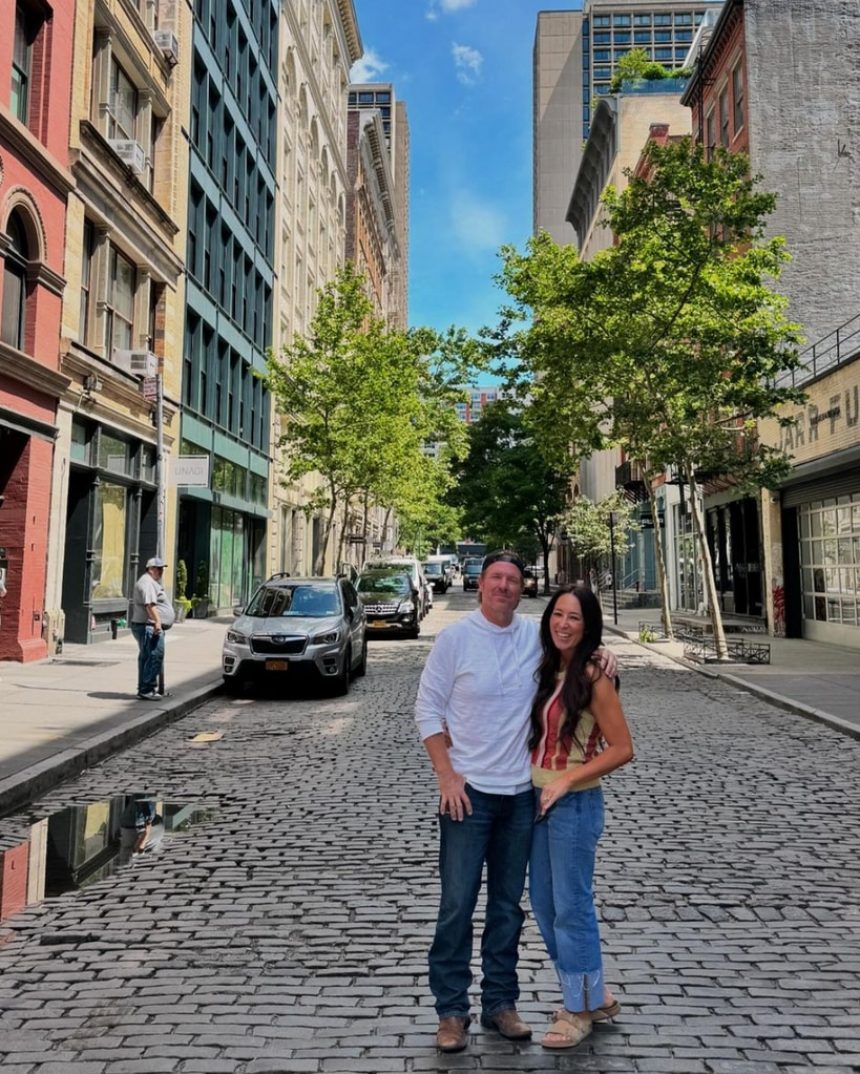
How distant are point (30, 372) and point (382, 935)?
42.3 ft

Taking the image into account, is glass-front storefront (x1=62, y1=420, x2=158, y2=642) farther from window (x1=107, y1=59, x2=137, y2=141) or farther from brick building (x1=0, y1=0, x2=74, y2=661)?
window (x1=107, y1=59, x2=137, y2=141)

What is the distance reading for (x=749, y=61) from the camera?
27828mm

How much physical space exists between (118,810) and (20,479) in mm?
9495

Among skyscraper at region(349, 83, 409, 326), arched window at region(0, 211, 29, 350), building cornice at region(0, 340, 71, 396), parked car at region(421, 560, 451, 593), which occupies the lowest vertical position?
parked car at region(421, 560, 451, 593)

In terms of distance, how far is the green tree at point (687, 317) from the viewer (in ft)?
54.6

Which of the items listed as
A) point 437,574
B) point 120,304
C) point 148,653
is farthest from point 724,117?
point 437,574

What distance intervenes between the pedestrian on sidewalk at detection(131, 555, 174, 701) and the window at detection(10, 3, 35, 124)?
30.1ft

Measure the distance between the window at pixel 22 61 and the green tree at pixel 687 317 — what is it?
10575 mm

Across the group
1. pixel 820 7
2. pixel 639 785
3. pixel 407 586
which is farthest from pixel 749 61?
pixel 639 785

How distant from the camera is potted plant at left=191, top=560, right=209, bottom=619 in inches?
1010

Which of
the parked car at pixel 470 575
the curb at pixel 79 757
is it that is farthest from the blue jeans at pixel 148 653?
the parked car at pixel 470 575

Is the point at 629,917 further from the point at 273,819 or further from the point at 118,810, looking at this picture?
the point at 118,810

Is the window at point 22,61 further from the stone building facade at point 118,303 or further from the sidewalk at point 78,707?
the sidewalk at point 78,707

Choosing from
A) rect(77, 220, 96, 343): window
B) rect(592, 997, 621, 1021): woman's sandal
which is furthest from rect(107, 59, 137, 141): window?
rect(592, 997, 621, 1021): woman's sandal
